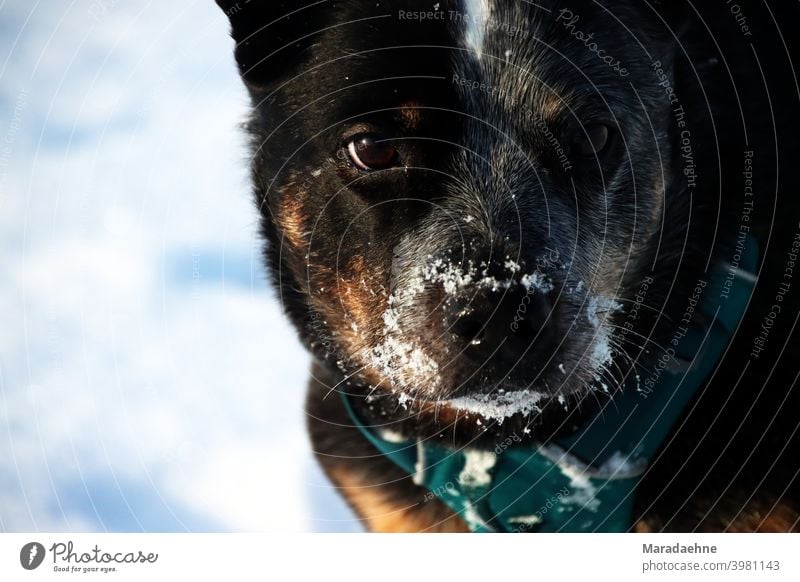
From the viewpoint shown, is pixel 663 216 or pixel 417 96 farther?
pixel 663 216

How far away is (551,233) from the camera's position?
6.74ft

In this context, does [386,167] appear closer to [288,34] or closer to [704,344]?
[288,34]

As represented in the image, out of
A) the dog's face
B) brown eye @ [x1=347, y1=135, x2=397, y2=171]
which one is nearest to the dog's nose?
the dog's face

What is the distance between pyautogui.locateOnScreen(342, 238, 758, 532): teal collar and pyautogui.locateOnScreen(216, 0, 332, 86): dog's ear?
1340 millimetres

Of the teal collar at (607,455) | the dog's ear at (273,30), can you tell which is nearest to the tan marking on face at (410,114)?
the dog's ear at (273,30)

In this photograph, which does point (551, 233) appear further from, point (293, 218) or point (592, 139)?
point (293, 218)

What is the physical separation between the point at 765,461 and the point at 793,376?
10.7 inches

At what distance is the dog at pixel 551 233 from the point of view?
2035 millimetres

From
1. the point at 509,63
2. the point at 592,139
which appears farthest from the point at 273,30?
the point at 592,139

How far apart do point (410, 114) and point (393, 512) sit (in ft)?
4.27

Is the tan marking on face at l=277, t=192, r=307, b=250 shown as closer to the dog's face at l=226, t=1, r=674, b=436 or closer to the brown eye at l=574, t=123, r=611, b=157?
the dog's face at l=226, t=1, r=674, b=436

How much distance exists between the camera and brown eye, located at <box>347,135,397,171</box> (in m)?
2.05

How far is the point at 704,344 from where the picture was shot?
226cm
